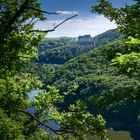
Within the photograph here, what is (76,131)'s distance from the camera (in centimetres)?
1382

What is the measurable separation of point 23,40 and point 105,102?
3.08 metres

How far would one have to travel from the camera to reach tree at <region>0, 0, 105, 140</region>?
36.3 feet

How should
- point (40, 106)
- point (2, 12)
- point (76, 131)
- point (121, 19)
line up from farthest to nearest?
point (40, 106) < point (121, 19) < point (76, 131) < point (2, 12)

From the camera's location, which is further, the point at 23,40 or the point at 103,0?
the point at 103,0

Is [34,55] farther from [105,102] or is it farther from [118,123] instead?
[118,123]

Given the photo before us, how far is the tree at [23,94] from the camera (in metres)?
11.1

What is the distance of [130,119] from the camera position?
160m

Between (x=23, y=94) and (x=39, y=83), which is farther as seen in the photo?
(x=39, y=83)

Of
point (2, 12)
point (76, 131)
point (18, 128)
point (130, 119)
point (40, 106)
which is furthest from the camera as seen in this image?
point (130, 119)

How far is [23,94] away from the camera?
13695 millimetres

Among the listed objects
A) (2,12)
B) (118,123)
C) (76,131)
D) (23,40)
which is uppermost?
(2,12)

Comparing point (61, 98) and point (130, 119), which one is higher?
point (61, 98)

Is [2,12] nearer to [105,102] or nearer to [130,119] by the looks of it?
[105,102]

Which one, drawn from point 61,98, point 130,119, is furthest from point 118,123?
point 61,98
